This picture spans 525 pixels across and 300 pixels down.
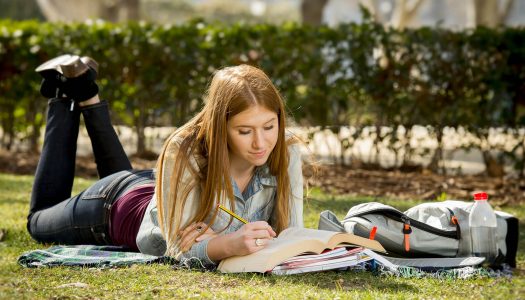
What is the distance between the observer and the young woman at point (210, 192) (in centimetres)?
436

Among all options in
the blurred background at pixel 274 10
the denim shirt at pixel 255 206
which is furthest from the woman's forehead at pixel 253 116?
the blurred background at pixel 274 10

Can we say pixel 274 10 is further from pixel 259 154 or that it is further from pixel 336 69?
pixel 259 154

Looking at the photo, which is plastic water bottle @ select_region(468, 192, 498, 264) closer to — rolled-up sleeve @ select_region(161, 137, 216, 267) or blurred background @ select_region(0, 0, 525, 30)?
rolled-up sleeve @ select_region(161, 137, 216, 267)

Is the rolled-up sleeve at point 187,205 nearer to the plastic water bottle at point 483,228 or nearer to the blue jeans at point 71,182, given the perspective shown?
the blue jeans at point 71,182

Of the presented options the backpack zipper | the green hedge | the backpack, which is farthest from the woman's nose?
the green hedge

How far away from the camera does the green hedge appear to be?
8891 millimetres

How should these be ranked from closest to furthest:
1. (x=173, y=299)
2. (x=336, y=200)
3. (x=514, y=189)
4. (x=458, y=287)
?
(x=173, y=299), (x=458, y=287), (x=336, y=200), (x=514, y=189)

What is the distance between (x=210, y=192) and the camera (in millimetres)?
4391

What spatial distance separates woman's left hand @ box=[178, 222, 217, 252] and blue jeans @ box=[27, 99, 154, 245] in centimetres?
82

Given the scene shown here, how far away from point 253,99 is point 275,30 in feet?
16.2

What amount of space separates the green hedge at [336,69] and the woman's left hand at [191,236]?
4694 mm

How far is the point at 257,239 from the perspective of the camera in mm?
4234

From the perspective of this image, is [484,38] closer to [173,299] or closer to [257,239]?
[257,239]

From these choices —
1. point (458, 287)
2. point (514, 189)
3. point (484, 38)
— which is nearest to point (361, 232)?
point (458, 287)
